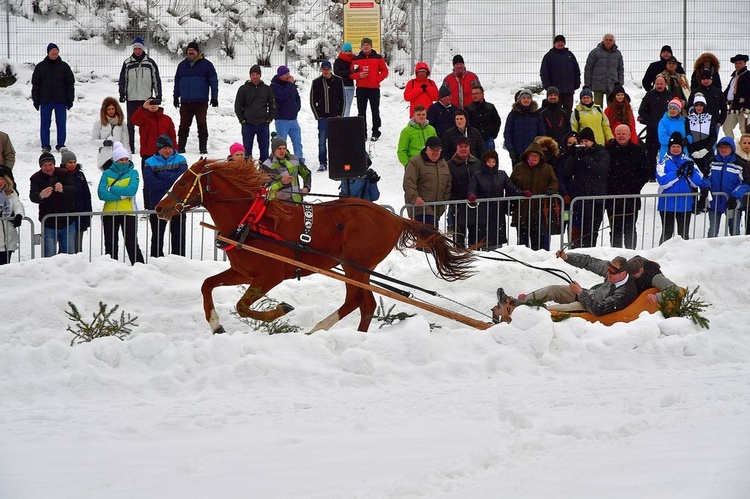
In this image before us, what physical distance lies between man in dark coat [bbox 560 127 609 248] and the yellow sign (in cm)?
823

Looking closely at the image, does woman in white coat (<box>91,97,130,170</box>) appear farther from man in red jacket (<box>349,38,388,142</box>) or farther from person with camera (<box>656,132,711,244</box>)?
person with camera (<box>656,132,711,244</box>)

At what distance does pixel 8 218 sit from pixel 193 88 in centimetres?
622

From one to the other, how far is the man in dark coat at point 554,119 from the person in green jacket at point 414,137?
187 cm

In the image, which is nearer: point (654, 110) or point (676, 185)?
point (676, 185)

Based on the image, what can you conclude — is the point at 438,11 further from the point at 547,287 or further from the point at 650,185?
the point at 547,287

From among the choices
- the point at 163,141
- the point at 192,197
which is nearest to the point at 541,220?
the point at 163,141

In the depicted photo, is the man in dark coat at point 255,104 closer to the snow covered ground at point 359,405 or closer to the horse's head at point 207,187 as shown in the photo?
the snow covered ground at point 359,405

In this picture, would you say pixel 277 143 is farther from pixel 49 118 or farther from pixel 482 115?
pixel 49 118

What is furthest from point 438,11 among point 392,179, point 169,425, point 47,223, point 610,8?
point 169,425

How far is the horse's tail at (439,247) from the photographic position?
1062cm

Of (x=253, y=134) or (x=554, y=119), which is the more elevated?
(x=554, y=119)

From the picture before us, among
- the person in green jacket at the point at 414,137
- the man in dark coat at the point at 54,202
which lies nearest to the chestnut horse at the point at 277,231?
the man in dark coat at the point at 54,202

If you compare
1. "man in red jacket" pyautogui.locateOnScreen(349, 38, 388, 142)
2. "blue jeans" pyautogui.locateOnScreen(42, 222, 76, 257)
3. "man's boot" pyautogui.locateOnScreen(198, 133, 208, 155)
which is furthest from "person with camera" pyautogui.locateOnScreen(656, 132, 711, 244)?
"man's boot" pyautogui.locateOnScreen(198, 133, 208, 155)

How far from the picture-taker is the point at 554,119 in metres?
16.0
